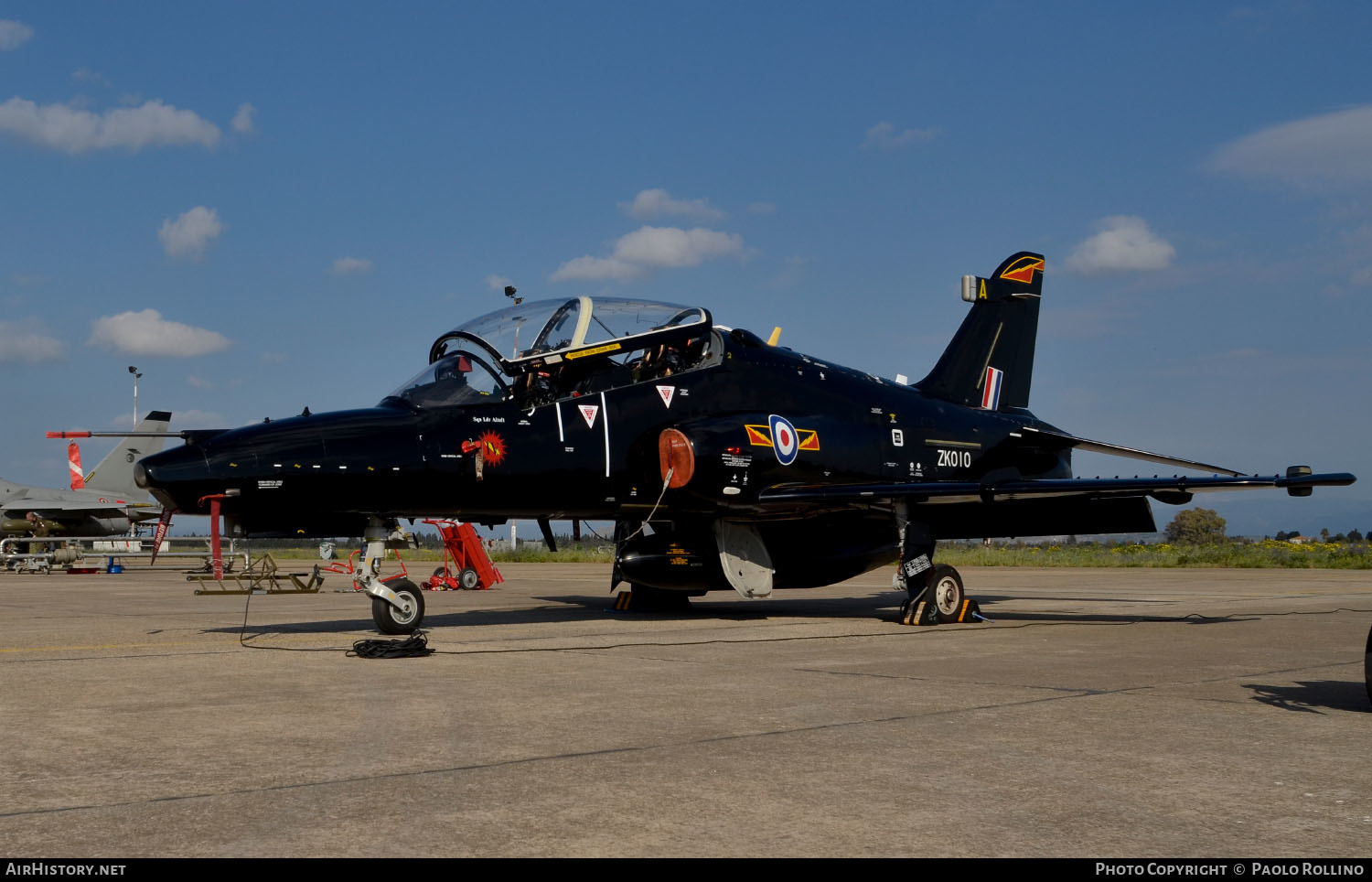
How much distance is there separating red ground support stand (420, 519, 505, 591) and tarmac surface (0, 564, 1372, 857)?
13298 millimetres

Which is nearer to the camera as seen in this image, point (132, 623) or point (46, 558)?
point (132, 623)

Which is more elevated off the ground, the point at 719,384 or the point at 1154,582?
the point at 719,384

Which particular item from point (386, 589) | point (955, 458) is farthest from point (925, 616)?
point (386, 589)

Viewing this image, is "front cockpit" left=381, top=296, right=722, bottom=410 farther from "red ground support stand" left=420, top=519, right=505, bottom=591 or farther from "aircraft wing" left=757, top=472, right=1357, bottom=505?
"red ground support stand" left=420, top=519, right=505, bottom=591

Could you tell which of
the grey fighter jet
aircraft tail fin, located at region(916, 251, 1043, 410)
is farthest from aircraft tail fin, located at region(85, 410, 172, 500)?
aircraft tail fin, located at region(916, 251, 1043, 410)

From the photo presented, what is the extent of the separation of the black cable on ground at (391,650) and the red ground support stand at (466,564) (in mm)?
15551

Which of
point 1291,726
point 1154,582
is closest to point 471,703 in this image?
point 1291,726

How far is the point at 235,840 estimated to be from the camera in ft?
12.7

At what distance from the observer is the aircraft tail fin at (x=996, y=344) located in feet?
64.1

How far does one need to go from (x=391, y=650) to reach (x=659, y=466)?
4614 millimetres

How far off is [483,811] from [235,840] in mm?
889

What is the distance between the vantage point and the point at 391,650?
974 cm

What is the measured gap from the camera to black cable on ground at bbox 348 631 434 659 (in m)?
9.75

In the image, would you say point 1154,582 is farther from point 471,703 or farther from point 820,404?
point 471,703
